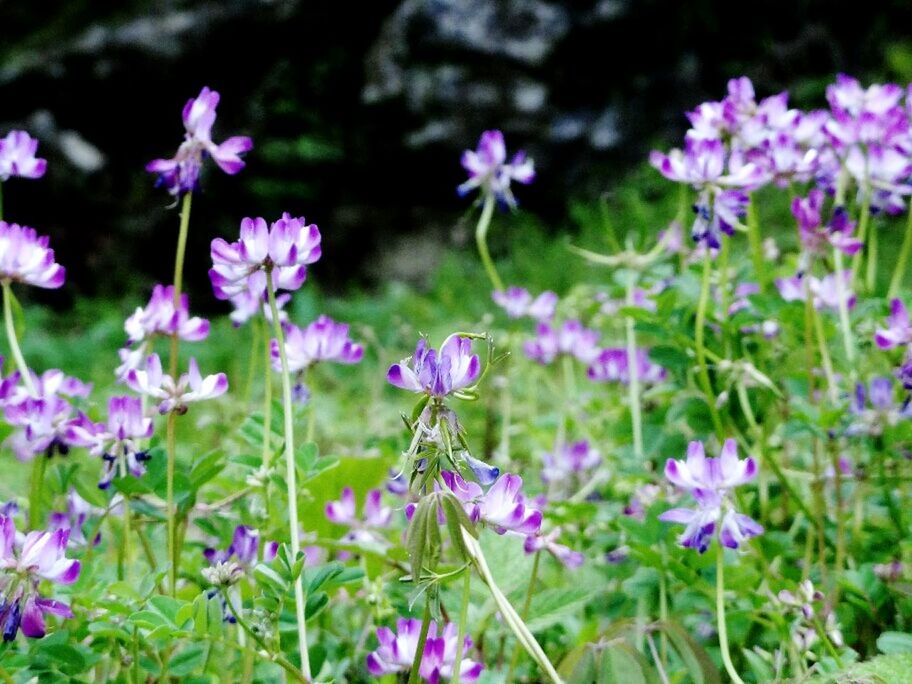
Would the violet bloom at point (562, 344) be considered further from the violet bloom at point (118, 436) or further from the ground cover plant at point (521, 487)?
the violet bloom at point (118, 436)

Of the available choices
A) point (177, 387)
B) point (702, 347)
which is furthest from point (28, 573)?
point (702, 347)

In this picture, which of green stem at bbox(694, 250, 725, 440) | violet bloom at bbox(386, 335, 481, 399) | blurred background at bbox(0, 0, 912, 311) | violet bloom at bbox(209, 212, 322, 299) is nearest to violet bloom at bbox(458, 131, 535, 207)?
green stem at bbox(694, 250, 725, 440)

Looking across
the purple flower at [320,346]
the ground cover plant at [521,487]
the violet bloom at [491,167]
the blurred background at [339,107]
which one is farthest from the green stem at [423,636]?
the blurred background at [339,107]

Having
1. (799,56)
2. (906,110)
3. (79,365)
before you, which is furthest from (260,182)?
(906,110)

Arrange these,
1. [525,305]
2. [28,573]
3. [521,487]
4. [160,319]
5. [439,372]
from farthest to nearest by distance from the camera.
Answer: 1. [525,305]
2. [521,487]
3. [160,319]
4. [28,573]
5. [439,372]

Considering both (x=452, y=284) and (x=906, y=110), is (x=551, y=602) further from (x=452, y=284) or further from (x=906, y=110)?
(x=452, y=284)

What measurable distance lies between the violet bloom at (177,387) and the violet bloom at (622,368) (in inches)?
28.4

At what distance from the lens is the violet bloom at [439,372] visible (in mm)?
691

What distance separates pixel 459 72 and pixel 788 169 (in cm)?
374

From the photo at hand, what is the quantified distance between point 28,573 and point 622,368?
91 centimetres

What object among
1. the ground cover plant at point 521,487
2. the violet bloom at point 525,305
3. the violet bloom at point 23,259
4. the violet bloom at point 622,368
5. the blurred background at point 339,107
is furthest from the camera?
the blurred background at point 339,107

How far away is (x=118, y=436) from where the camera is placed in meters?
0.97

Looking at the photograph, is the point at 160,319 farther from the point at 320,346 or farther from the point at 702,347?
the point at 702,347

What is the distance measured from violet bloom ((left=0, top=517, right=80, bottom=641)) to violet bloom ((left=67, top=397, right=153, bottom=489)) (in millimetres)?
163
